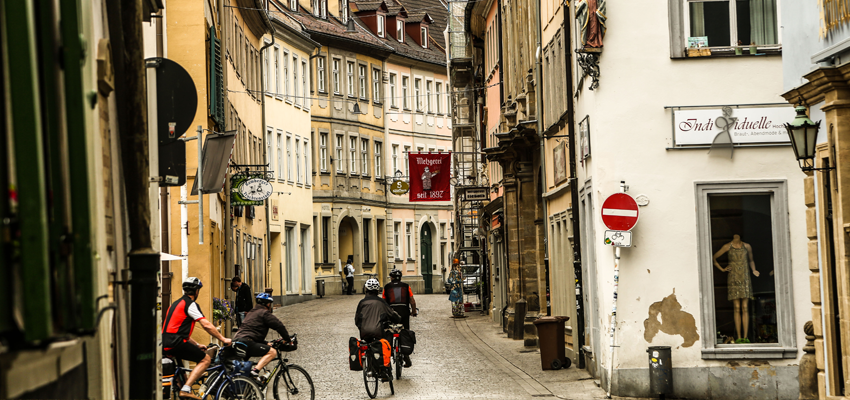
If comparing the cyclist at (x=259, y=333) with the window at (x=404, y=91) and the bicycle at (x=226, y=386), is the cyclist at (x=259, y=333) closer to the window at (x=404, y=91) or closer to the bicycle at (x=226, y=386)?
the bicycle at (x=226, y=386)

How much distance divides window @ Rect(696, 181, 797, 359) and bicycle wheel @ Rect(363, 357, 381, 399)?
3.86m

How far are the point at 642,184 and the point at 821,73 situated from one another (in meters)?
4.71

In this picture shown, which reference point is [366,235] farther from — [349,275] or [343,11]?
[343,11]

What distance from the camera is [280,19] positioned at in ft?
150

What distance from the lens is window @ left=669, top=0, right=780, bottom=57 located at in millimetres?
15664

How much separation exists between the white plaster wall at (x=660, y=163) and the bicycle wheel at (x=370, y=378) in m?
3.18

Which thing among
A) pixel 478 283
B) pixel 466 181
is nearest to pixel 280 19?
pixel 466 181

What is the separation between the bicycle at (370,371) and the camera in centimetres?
1530

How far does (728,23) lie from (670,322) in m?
4.26

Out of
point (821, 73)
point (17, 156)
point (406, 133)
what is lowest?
point (17, 156)

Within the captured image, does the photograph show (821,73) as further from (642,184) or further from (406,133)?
(406,133)

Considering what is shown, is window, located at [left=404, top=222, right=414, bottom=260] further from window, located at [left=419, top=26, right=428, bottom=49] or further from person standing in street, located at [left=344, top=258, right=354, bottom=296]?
window, located at [left=419, top=26, right=428, bottom=49]

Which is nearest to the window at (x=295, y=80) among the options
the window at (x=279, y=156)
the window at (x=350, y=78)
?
the window at (x=279, y=156)

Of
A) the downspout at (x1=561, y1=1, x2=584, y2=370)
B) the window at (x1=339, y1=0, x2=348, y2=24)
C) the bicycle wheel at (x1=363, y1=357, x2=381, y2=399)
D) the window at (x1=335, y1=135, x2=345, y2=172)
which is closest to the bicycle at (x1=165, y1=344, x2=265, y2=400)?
the bicycle wheel at (x1=363, y1=357, x2=381, y2=399)
